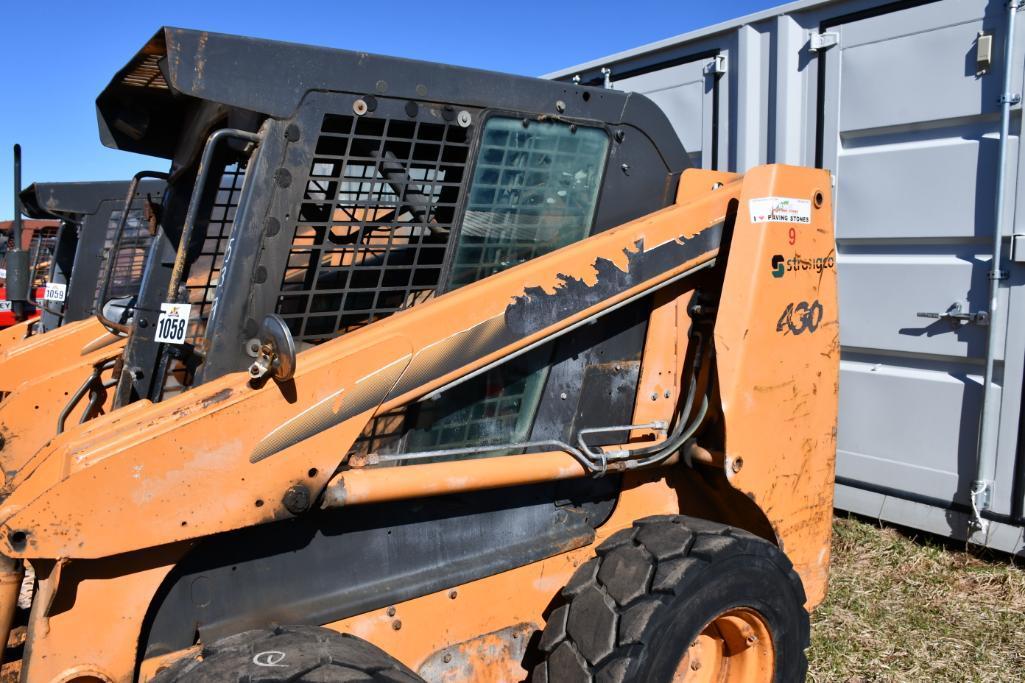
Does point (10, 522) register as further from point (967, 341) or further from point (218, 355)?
point (967, 341)

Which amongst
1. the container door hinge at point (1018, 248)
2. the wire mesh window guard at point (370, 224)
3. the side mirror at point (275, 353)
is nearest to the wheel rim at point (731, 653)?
the wire mesh window guard at point (370, 224)

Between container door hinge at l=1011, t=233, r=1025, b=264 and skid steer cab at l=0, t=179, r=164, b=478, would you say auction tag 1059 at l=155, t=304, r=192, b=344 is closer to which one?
skid steer cab at l=0, t=179, r=164, b=478

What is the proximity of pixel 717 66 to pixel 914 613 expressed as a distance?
294cm

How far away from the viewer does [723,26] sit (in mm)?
4711

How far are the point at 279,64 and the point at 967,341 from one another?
11.3 ft

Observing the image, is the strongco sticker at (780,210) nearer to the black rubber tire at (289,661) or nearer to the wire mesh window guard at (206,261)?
the wire mesh window guard at (206,261)

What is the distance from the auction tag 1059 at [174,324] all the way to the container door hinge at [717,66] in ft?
11.3

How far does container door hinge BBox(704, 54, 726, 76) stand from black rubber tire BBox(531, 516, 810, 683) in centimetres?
300

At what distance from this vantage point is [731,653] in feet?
8.93

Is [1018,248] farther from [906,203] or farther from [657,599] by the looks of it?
[657,599]

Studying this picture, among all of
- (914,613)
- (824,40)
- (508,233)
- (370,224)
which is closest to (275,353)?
(370,224)

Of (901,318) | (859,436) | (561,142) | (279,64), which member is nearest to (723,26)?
(901,318)

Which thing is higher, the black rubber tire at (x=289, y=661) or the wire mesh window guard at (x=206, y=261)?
the wire mesh window guard at (x=206, y=261)

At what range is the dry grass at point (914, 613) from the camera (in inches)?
132
